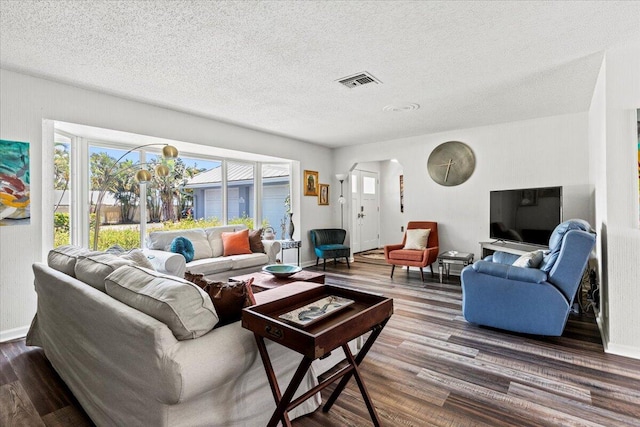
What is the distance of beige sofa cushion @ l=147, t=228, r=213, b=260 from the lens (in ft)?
14.2

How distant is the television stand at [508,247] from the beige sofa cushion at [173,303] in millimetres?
3777

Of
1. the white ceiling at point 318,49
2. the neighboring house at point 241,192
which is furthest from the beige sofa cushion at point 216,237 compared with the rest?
the white ceiling at point 318,49

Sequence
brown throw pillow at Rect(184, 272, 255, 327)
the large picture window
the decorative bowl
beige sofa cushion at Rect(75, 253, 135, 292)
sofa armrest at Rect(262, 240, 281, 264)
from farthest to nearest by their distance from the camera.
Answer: sofa armrest at Rect(262, 240, 281, 264)
the large picture window
the decorative bowl
beige sofa cushion at Rect(75, 253, 135, 292)
brown throw pillow at Rect(184, 272, 255, 327)

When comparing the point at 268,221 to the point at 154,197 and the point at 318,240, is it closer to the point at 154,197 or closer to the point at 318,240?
the point at 318,240

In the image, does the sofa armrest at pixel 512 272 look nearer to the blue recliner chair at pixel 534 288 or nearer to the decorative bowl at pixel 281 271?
the blue recliner chair at pixel 534 288

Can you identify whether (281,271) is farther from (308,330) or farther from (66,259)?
(308,330)

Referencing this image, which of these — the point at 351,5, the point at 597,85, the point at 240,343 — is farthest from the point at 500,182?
the point at 240,343

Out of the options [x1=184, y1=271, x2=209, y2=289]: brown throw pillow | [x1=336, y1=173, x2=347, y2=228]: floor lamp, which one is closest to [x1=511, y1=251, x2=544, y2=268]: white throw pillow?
[x1=184, y1=271, x2=209, y2=289]: brown throw pillow

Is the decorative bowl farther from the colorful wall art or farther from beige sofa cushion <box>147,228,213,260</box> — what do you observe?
the colorful wall art

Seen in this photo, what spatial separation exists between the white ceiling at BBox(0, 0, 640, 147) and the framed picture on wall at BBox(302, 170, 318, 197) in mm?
2321

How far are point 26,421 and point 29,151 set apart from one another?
2.45m

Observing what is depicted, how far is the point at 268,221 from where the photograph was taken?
20.7 ft

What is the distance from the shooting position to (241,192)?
235 inches

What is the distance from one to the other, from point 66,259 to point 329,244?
4523mm
